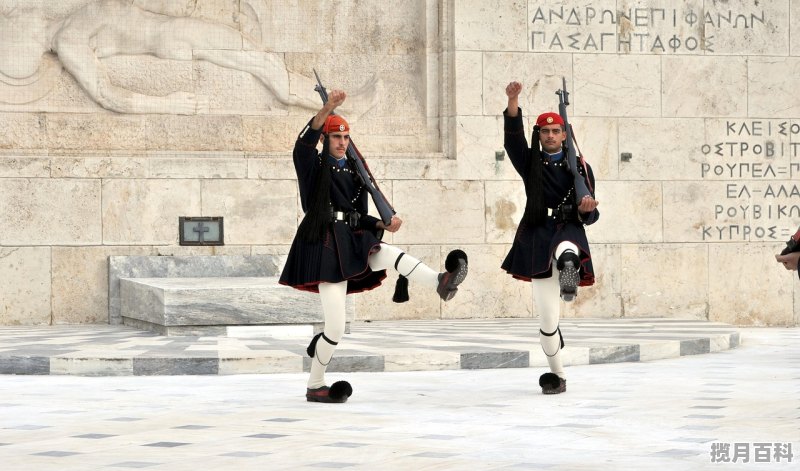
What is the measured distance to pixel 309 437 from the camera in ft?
19.8

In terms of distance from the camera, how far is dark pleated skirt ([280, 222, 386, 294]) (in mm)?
7508

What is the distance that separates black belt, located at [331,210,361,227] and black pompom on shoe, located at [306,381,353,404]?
0.91 metres

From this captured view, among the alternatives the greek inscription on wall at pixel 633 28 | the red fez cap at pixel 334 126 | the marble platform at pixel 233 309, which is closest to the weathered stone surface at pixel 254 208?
the marble platform at pixel 233 309

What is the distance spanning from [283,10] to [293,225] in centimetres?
235

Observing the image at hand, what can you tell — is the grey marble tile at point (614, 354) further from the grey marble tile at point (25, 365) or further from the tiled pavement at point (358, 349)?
the grey marble tile at point (25, 365)

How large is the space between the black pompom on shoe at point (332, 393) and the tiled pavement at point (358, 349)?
6.22 ft

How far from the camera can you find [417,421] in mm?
6660

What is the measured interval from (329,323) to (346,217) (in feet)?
2.03

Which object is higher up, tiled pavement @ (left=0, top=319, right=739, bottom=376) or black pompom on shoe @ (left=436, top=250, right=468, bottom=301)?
black pompom on shoe @ (left=436, top=250, right=468, bottom=301)

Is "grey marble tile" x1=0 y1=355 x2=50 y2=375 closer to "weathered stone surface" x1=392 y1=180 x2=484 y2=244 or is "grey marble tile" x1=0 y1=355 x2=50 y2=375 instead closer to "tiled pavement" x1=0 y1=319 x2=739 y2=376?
"tiled pavement" x1=0 y1=319 x2=739 y2=376

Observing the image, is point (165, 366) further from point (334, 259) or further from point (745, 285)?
point (745, 285)

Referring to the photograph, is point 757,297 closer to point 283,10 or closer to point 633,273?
point 633,273

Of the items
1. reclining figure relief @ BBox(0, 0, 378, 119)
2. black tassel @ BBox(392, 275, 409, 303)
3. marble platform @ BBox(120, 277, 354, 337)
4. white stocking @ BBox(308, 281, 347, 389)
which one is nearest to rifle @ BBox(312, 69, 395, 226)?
black tassel @ BBox(392, 275, 409, 303)

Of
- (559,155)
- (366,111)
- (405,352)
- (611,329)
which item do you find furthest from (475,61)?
(559,155)
